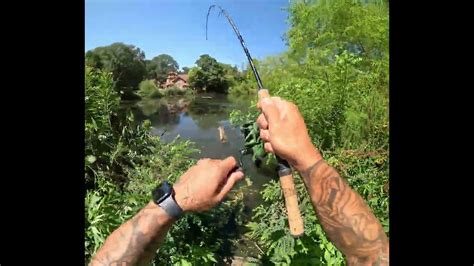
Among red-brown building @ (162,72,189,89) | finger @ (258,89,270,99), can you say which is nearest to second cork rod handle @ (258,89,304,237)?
finger @ (258,89,270,99)

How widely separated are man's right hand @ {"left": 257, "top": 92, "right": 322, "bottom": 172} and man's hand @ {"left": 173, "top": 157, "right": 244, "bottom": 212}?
80mm

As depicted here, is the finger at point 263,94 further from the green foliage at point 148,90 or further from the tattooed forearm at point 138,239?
the green foliage at point 148,90

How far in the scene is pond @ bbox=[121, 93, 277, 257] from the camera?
2.73 m

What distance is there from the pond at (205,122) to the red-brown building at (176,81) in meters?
0.11

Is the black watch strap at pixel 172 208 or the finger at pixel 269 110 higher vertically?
the finger at pixel 269 110

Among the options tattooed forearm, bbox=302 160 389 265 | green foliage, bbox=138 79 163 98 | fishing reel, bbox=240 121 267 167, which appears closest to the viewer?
tattooed forearm, bbox=302 160 389 265

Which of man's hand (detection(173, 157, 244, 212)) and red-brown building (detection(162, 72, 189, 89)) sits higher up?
red-brown building (detection(162, 72, 189, 89))

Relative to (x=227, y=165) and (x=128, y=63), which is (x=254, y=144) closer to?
(x=227, y=165)

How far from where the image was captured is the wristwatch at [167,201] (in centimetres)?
69

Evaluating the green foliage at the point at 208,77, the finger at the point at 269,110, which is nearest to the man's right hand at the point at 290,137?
the finger at the point at 269,110

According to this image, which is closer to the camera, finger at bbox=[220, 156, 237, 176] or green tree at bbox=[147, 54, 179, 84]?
finger at bbox=[220, 156, 237, 176]

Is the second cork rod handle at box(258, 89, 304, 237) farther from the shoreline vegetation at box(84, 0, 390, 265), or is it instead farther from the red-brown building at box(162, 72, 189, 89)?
the red-brown building at box(162, 72, 189, 89)
